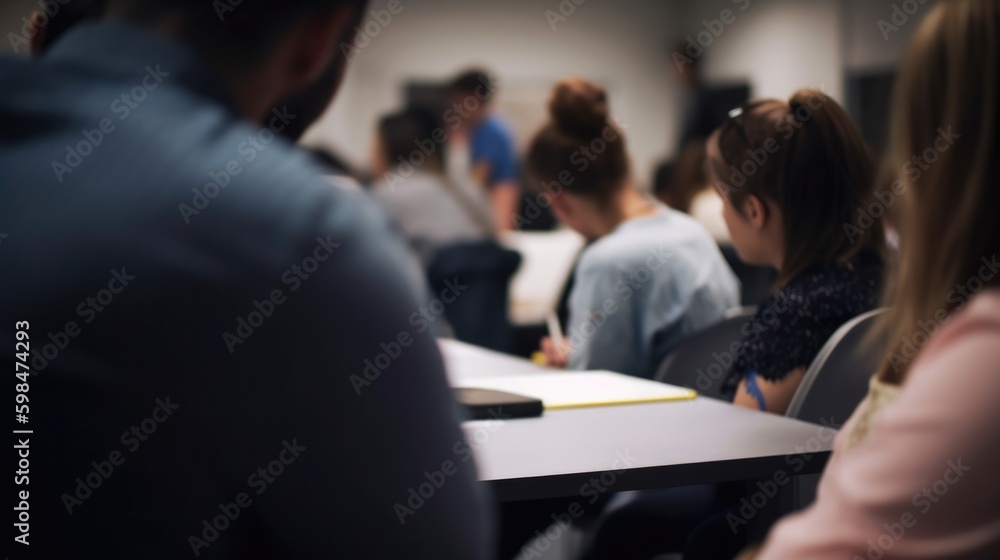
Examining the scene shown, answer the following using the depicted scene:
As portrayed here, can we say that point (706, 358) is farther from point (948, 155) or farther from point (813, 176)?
point (948, 155)

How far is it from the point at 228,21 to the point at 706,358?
5.02ft

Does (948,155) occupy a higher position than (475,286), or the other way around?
(948,155)

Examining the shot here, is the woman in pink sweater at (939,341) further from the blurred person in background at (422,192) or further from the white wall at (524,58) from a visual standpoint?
the white wall at (524,58)

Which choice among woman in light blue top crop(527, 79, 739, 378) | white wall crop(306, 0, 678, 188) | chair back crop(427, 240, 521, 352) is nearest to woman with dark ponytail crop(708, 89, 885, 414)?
woman in light blue top crop(527, 79, 739, 378)

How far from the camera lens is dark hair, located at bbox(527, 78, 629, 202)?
8.36 feet

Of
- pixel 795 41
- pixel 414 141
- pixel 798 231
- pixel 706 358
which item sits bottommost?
pixel 795 41

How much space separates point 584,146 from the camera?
2.55 meters

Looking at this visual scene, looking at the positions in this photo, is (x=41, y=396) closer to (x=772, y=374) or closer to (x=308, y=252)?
(x=308, y=252)

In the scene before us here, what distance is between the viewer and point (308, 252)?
1.87ft

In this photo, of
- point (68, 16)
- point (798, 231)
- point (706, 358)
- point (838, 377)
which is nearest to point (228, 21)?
point (68, 16)

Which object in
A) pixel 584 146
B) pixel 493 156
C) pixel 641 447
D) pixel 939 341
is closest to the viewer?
pixel 939 341

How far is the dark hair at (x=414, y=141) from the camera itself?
4270mm

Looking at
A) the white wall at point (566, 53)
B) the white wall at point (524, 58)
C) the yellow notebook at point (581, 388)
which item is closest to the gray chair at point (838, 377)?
the yellow notebook at point (581, 388)

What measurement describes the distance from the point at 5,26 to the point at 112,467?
26.5ft
